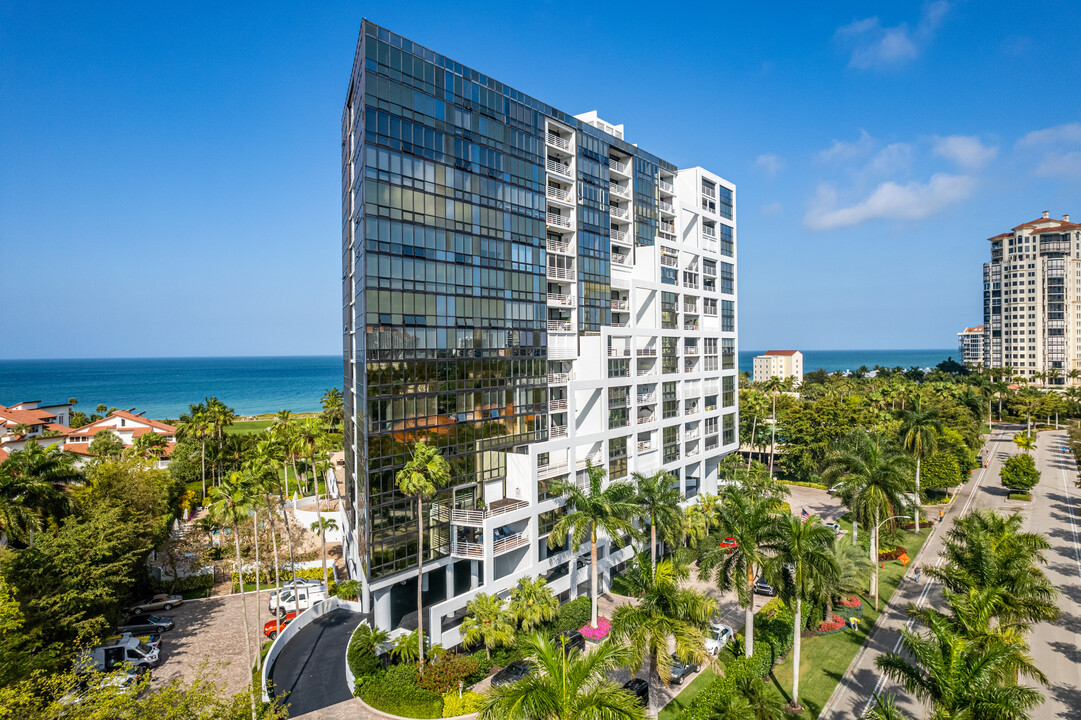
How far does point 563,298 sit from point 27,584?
136 feet

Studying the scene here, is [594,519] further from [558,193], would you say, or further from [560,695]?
[558,193]

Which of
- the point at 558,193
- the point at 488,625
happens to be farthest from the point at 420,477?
the point at 558,193

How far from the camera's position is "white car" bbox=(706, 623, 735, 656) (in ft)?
120

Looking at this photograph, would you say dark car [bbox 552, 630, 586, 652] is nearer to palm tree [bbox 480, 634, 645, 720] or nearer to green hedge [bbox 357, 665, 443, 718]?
green hedge [bbox 357, 665, 443, 718]

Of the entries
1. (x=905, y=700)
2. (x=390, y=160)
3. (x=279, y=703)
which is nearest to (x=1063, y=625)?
(x=905, y=700)

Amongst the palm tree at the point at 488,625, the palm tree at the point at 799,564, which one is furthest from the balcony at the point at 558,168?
the palm tree at the point at 488,625

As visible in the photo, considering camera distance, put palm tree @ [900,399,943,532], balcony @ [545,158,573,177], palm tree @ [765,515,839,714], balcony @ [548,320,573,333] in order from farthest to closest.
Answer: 1. palm tree @ [900,399,943,532]
2. balcony @ [545,158,573,177]
3. balcony @ [548,320,573,333]
4. palm tree @ [765,515,839,714]

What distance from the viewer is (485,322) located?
42.5 m

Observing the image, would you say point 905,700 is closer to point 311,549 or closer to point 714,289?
point 714,289

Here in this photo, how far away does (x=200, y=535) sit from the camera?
6075cm

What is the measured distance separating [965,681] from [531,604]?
2354cm

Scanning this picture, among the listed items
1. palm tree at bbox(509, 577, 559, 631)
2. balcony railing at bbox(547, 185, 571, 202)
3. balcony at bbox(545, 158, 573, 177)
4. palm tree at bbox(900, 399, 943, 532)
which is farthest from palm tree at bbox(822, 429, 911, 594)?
balcony at bbox(545, 158, 573, 177)

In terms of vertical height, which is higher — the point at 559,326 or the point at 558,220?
the point at 558,220

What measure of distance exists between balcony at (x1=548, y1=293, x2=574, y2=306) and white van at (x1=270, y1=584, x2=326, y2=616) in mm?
31850
